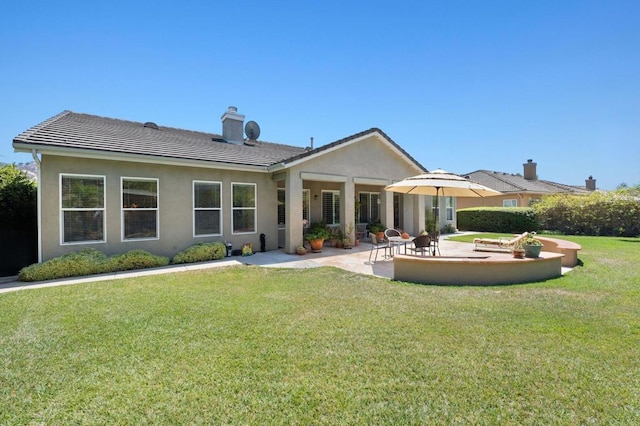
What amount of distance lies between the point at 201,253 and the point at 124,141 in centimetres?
507

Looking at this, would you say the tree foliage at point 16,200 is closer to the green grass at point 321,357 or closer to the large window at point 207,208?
the green grass at point 321,357

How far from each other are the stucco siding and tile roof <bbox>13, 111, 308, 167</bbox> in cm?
56

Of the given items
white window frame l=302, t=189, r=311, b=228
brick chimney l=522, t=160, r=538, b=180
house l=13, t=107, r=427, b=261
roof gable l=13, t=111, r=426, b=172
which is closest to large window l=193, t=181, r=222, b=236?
house l=13, t=107, r=427, b=261

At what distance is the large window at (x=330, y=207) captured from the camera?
56.2 feet

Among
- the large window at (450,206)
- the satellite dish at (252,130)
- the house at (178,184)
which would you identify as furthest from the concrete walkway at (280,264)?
the large window at (450,206)

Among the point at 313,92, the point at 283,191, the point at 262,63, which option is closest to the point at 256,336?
the point at 283,191

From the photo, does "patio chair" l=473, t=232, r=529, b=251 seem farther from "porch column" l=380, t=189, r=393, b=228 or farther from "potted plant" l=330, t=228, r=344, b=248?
"potted plant" l=330, t=228, r=344, b=248

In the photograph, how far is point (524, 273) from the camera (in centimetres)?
820

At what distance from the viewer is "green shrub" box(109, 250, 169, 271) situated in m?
9.77

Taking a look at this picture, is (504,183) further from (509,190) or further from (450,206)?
(450,206)

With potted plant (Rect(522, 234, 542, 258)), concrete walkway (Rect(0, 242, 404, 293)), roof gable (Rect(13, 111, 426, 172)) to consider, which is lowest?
concrete walkway (Rect(0, 242, 404, 293))

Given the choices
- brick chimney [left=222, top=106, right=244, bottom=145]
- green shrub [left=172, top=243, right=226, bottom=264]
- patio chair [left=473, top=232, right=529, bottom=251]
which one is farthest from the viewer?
brick chimney [left=222, top=106, right=244, bottom=145]

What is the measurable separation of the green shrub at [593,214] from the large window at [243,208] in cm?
2165

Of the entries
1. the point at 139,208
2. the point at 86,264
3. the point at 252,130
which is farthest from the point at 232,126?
the point at 86,264
